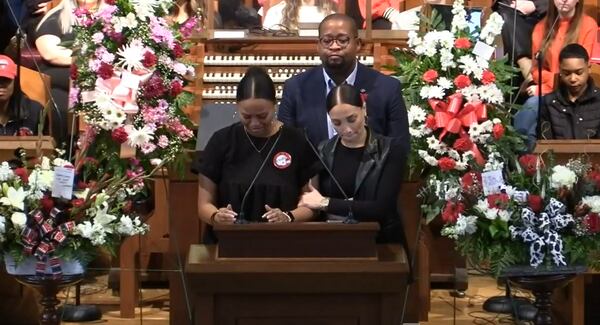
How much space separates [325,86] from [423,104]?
82cm

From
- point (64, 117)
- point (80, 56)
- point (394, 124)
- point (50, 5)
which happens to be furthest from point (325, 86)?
point (50, 5)

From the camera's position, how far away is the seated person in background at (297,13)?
711 centimetres

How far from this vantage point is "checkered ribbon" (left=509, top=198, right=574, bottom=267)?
4.09 metres

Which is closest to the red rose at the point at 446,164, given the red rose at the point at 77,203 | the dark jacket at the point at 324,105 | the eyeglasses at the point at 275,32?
the dark jacket at the point at 324,105

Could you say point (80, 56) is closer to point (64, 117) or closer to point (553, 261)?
point (64, 117)

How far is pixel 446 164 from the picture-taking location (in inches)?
210

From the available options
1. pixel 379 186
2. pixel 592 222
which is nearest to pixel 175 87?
pixel 379 186

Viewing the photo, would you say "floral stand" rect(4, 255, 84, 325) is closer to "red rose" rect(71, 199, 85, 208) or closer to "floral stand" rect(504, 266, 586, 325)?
"red rose" rect(71, 199, 85, 208)

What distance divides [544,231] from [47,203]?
1.65m

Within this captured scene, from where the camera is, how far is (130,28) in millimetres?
5352

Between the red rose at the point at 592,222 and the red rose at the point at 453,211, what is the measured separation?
1.36ft

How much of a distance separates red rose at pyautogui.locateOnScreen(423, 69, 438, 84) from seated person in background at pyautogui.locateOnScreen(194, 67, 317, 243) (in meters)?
1.33

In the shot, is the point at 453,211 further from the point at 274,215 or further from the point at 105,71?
the point at 105,71

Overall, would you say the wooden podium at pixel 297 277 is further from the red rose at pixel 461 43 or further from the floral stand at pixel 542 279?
the red rose at pixel 461 43
